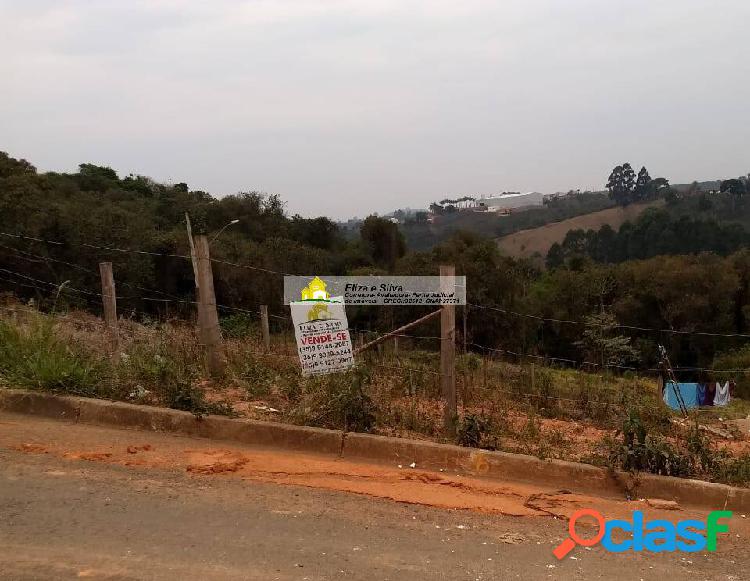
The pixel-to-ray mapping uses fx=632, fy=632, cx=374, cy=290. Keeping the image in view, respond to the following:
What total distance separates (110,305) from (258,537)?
3.86 m

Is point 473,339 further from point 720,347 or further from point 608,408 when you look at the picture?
point 608,408

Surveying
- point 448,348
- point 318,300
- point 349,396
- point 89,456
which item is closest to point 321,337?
point 318,300

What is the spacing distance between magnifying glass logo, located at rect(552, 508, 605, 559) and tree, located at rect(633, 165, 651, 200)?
118387 mm

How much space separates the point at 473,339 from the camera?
3073cm

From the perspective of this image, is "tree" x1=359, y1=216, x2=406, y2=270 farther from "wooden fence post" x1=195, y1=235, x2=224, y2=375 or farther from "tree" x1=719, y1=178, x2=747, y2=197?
"tree" x1=719, y1=178, x2=747, y2=197

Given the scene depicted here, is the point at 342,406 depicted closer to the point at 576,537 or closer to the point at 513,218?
the point at 576,537

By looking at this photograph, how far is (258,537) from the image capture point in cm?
354

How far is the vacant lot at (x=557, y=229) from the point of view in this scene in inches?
3392

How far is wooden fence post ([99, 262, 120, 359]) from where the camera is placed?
647 cm

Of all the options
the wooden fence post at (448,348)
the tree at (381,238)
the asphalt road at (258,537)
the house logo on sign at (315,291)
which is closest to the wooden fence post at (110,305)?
the house logo on sign at (315,291)

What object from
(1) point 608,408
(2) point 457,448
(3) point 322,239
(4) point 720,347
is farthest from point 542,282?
(2) point 457,448

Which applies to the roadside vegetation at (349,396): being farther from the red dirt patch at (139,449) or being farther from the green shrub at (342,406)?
the red dirt patch at (139,449)

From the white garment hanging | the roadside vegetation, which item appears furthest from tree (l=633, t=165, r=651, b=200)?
the roadside vegetation

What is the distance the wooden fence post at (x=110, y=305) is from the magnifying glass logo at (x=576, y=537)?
4.65 metres
